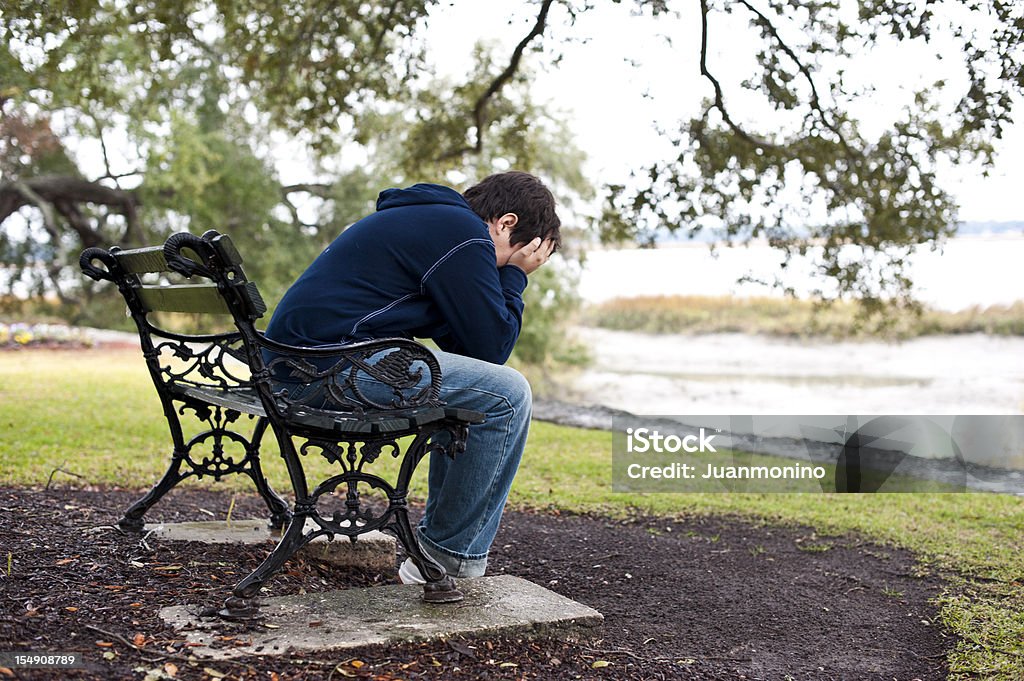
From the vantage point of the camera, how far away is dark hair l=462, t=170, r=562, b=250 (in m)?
2.87

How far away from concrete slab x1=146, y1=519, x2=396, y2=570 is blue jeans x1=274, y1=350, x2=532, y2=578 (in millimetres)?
288

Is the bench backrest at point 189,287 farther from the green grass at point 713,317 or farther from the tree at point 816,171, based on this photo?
the green grass at point 713,317

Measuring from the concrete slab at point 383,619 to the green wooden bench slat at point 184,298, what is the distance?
0.76m

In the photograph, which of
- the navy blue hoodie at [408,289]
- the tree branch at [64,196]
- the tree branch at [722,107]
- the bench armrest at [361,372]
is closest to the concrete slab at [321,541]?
the bench armrest at [361,372]

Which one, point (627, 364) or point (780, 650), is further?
point (627, 364)

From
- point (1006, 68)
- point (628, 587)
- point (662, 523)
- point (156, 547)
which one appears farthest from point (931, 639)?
point (1006, 68)

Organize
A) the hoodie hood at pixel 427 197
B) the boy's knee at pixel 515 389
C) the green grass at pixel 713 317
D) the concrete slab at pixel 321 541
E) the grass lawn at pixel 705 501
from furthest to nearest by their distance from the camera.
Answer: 1. the green grass at pixel 713 317
2. the grass lawn at pixel 705 501
3. the concrete slab at pixel 321 541
4. the hoodie hood at pixel 427 197
5. the boy's knee at pixel 515 389

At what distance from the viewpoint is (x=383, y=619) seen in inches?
96.4

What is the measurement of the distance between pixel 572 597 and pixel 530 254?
112 cm

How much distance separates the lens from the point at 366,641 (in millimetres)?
2303

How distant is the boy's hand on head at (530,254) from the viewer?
9.54 feet

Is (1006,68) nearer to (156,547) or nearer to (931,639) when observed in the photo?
(931,639)

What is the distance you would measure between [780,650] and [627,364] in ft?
64.6

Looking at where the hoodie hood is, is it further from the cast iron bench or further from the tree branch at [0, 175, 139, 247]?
the tree branch at [0, 175, 139, 247]
